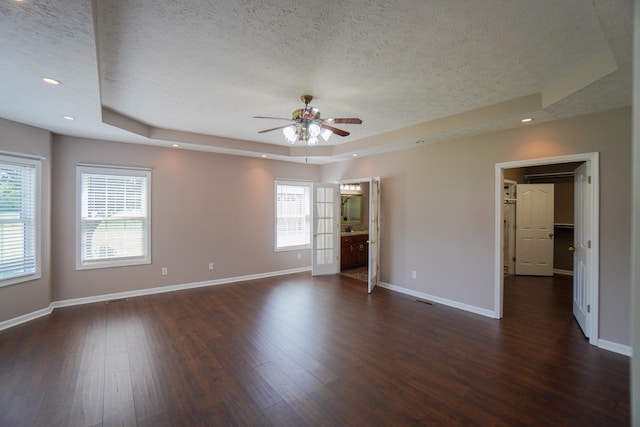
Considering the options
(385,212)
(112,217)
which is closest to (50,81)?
(112,217)

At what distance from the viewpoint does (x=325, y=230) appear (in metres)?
6.64

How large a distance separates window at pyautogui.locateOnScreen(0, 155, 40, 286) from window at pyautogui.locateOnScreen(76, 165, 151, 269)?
1.82ft

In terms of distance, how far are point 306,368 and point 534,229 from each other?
20.7ft

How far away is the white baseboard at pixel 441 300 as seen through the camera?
4070mm

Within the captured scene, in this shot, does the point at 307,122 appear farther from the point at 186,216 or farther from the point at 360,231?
the point at 360,231

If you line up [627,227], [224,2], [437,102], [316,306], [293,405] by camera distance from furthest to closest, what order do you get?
1. [316,306]
2. [437,102]
3. [627,227]
4. [293,405]
5. [224,2]

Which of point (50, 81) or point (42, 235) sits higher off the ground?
point (50, 81)

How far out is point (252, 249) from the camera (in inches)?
241

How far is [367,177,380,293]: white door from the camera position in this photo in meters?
5.26

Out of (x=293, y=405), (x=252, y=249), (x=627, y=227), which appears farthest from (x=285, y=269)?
(x=627, y=227)

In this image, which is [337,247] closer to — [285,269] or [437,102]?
[285,269]

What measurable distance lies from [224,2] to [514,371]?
12.6 feet

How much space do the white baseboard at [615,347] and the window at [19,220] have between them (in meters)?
7.15

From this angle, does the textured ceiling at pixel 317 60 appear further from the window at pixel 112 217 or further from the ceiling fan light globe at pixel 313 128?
the window at pixel 112 217
